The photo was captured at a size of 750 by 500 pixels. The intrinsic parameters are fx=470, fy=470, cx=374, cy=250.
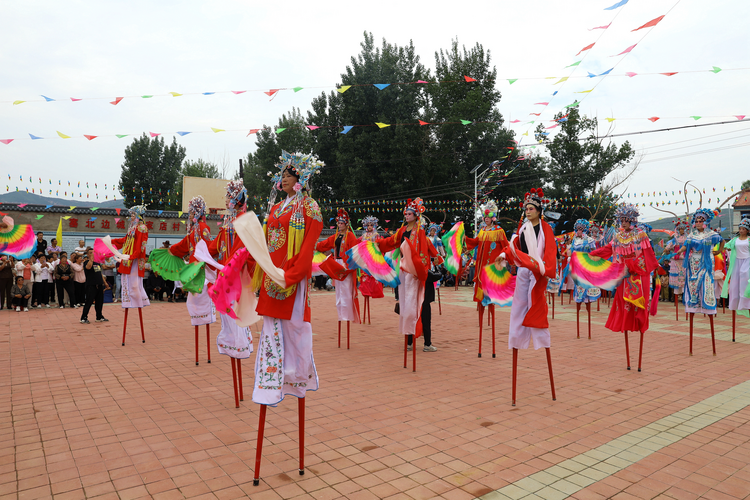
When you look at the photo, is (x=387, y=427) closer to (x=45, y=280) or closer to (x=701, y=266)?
(x=701, y=266)

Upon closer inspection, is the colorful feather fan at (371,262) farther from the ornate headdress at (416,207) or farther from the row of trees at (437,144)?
the row of trees at (437,144)

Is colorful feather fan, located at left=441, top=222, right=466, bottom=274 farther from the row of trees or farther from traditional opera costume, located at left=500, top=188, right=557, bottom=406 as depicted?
the row of trees

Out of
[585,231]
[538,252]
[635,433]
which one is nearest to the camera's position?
[635,433]

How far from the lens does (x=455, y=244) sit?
7.02 m

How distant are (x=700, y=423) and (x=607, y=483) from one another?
187 cm

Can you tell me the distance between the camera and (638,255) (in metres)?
6.52

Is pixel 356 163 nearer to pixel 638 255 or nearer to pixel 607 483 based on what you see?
pixel 638 255

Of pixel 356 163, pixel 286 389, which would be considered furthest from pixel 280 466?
pixel 356 163

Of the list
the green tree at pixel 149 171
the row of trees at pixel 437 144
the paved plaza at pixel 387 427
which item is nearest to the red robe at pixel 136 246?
the paved plaza at pixel 387 427

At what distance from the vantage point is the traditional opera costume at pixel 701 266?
7479 mm

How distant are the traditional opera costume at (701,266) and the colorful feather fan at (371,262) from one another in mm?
4894

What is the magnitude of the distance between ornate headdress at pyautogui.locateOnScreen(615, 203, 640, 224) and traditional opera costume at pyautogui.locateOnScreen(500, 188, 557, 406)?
211 cm

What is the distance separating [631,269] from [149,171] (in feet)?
154

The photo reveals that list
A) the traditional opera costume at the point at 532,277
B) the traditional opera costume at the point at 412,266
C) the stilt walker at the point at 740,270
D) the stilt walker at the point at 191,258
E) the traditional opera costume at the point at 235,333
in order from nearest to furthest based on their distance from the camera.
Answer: the traditional opera costume at the point at 235,333, the traditional opera costume at the point at 532,277, the stilt walker at the point at 191,258, the traditional opera costume at the point at 412,266, the stilt walker at the point at 740,270
